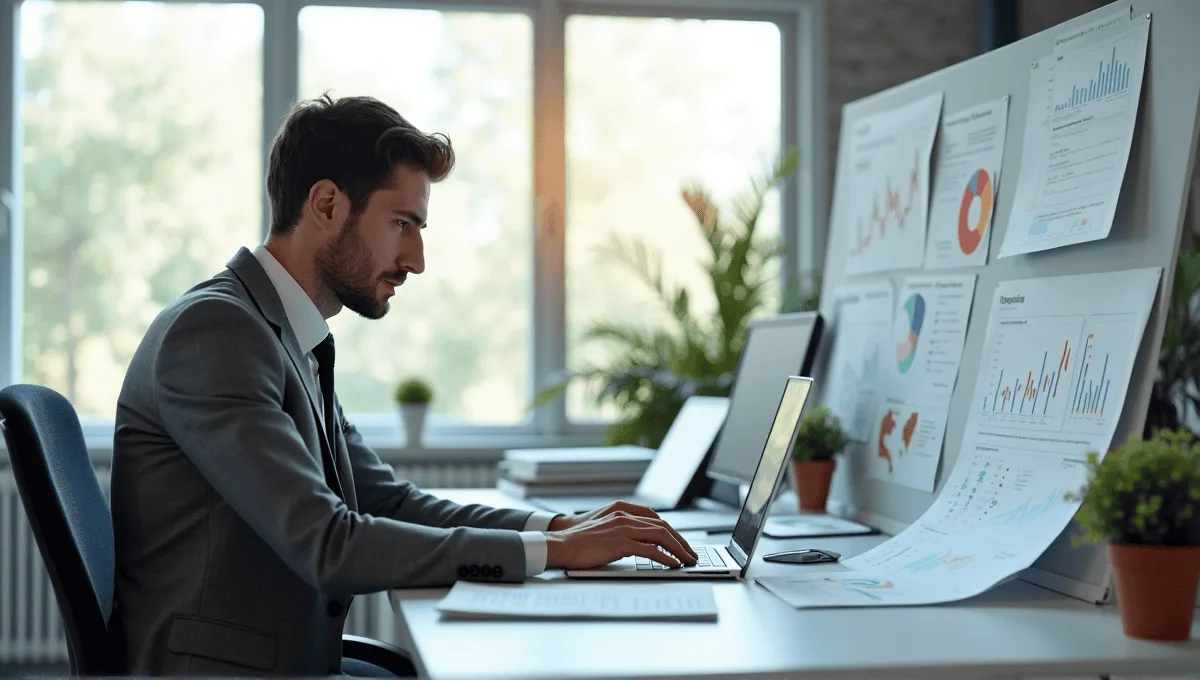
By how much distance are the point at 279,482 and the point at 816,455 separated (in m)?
1.16

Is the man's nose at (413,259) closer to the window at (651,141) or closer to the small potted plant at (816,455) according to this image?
the small potted plant at (816,455)

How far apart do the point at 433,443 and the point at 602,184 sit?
115cm

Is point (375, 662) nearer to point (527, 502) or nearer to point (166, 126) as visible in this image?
point (527, 502)

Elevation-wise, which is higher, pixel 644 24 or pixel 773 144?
pixel 644 24

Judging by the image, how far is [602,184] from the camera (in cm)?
436

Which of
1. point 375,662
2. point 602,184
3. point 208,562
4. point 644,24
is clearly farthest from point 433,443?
point 208,562

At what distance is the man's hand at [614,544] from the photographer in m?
1.53

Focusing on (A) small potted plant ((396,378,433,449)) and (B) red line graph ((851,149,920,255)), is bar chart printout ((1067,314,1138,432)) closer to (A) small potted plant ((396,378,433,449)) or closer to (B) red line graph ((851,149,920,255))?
(B) red line graph ((851,149,920,255))

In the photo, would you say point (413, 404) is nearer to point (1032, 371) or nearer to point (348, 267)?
point (348, 267)

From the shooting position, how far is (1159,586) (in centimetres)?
118

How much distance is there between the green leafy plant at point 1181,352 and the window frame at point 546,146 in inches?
56.7

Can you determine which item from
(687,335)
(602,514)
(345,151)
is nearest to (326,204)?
(345,151)

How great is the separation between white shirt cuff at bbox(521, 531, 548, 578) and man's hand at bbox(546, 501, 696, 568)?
0.5 inches

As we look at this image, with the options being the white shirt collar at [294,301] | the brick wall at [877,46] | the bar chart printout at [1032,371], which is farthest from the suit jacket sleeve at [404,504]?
the brick wall at [877,46]
